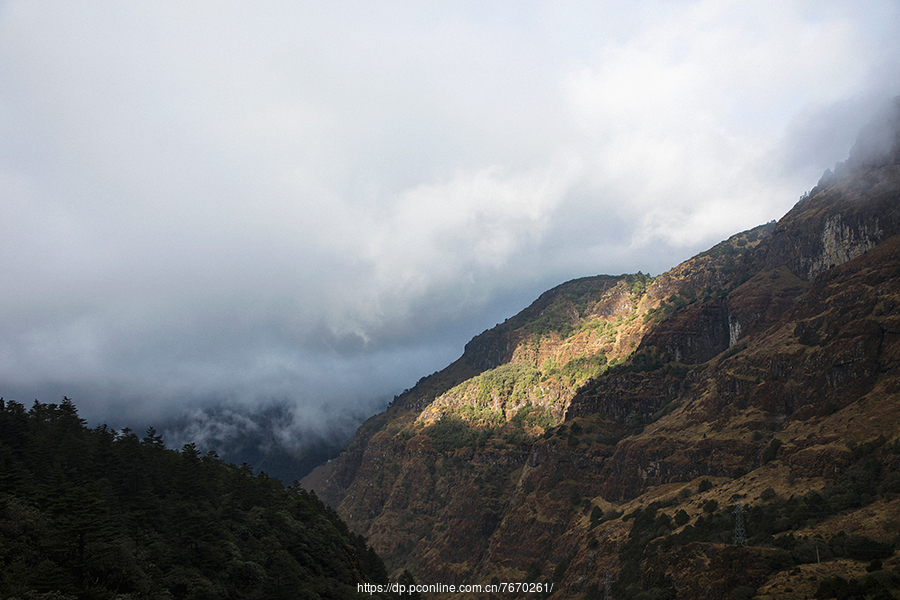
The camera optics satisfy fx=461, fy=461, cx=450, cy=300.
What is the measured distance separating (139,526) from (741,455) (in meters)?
114

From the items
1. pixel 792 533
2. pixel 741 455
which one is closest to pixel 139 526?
pixel 792 533

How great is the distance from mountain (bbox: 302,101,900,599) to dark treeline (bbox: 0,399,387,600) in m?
58.5

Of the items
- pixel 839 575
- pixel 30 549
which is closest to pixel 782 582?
pixel 839 575

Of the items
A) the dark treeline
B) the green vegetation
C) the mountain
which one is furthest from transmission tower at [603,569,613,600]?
the dark treeline

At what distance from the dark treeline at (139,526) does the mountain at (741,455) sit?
58.5m

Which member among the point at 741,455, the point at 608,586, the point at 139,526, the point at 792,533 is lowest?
the point at 608,586

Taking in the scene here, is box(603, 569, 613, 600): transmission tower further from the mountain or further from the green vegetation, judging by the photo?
the green vegetation

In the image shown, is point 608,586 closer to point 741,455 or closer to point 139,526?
point 741,455

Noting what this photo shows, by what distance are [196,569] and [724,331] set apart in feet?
581

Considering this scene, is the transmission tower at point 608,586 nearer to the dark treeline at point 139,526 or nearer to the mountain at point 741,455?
the mountain at point 741,455

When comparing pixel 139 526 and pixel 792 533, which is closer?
pixel 139 526

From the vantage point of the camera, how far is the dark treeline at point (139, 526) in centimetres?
3459

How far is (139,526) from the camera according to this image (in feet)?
163

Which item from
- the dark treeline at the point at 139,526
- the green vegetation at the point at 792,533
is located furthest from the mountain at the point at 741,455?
the dark treeline at the point at 139,526
